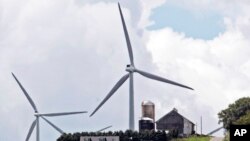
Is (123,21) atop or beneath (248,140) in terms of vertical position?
atop

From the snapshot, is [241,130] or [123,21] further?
[123,21]

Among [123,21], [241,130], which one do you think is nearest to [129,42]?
[123,21]

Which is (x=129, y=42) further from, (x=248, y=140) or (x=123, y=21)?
(x=248, y=140)

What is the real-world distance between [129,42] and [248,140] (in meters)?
163

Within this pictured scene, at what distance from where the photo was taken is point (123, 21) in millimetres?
182125

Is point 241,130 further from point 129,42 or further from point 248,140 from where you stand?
point 129,42

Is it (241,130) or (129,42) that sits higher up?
(129,42)

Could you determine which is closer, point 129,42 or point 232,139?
point 232,139

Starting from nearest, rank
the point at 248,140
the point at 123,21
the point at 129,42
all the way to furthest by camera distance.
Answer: the point at 248,140 → the point at 123,21 → the point at 129,42

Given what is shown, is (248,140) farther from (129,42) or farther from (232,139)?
(129,42)

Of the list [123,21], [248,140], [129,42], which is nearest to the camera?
[248,140]

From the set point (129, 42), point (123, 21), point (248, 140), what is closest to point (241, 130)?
point (248, 140)

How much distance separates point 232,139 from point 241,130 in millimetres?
569

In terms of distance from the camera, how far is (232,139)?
3306cm
